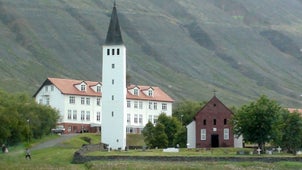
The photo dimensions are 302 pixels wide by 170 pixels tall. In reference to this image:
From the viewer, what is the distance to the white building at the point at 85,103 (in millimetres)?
127650

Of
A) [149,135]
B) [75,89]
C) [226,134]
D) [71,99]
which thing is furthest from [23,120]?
[75,89]

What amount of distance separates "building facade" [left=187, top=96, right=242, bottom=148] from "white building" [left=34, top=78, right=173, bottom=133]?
28227 millimetres

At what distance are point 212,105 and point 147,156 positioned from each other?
3014 centimetres

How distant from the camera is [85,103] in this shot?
424 feet

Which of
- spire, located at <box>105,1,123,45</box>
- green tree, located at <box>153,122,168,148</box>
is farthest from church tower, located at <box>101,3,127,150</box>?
green tree, located at <box>153,122,168,148</box>

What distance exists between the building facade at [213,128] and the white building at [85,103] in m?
28.2

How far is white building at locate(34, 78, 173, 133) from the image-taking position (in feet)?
419

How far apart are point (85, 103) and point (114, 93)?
91.5ft

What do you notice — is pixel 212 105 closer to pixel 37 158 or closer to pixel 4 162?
pixel 37 158

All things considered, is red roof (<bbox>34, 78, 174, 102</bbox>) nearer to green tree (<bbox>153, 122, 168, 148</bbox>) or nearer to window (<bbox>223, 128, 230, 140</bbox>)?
green tree (<bbox>153, 122, 168, 148</bbox>)

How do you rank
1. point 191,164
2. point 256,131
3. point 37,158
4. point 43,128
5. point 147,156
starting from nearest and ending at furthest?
point 191,164 → point 147,156 → point 37,158 → point 256,131 → point 43,128

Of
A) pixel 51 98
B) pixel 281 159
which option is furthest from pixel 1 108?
pixel 51 98

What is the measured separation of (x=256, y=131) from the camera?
8875 centimetres

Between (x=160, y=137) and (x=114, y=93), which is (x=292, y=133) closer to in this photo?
(x=160, y=137)
